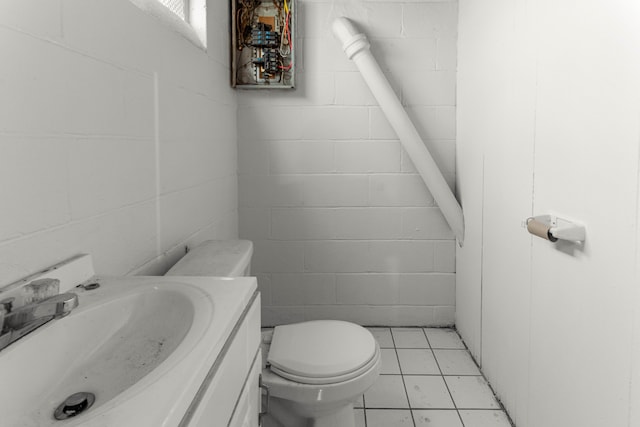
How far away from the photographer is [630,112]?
98 centimetres

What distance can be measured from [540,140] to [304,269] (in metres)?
1.50

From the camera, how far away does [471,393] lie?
1907 mm

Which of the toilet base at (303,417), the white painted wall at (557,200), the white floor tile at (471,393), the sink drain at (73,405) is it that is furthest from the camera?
the white floor tile at (471,393)

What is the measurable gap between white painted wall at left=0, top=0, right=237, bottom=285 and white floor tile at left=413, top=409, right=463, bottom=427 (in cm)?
119

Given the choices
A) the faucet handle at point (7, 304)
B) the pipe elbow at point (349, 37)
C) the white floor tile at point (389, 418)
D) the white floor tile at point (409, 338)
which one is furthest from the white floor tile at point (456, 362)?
the faucet handle at point (7, 304)

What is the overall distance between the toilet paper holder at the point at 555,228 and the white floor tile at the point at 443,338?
1.19 m

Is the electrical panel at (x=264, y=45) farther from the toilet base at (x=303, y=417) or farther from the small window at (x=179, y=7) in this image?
the toilet base at (x=303, y=417)

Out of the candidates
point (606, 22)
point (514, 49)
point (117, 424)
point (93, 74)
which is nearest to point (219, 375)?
point (117, 424)

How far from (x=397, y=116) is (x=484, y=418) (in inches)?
58.3

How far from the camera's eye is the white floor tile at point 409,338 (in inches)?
92.0

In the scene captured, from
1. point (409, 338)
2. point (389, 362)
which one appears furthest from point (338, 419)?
point (409, 338)

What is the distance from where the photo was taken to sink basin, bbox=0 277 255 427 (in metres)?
0.54

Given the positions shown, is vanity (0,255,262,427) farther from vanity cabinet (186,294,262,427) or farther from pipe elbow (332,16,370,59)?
pipe elbow (332,16,370,59)

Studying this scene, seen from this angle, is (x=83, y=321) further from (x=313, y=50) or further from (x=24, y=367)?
(x=313, y=50)
